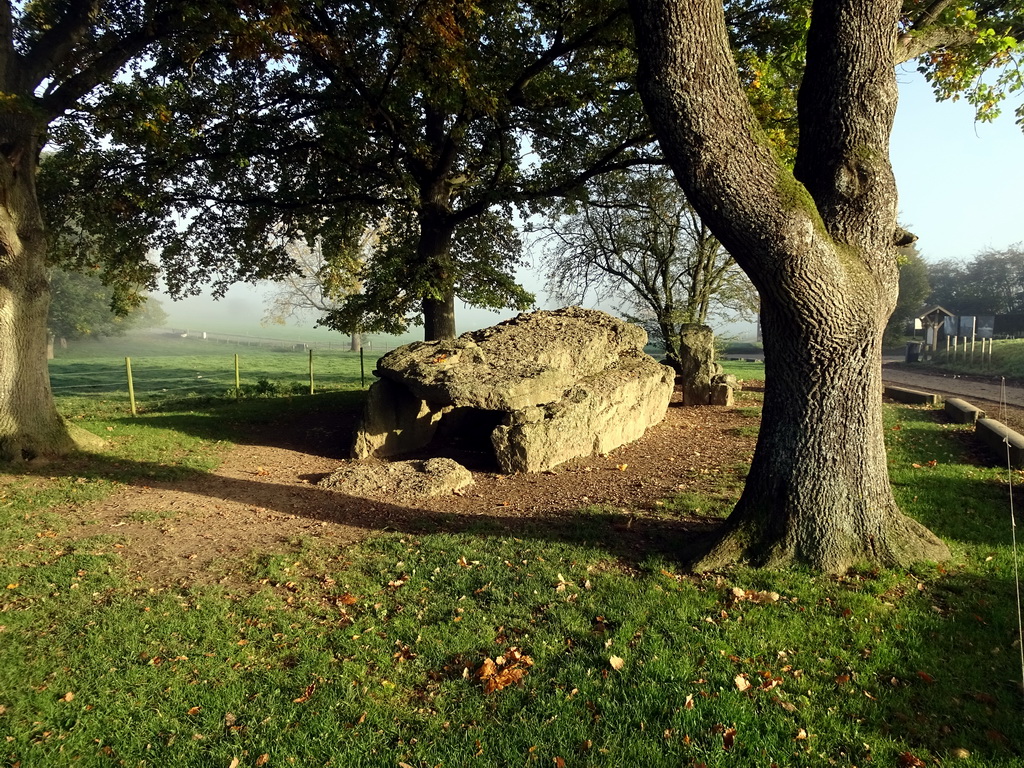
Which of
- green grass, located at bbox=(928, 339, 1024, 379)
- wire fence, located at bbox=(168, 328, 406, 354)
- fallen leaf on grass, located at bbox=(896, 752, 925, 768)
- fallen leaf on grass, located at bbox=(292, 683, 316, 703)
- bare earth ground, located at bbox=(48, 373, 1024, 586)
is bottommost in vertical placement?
fallen leaf on grass, located at bbox=(292, 683, 316, 703)

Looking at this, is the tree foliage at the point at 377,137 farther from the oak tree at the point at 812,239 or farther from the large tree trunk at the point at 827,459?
the large tree trunk at the point at 827,459

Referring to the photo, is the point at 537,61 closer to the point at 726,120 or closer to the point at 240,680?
the point at 726,120

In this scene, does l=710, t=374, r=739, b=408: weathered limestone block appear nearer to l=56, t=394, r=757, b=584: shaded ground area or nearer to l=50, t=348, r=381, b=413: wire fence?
l=56, t=394, r=757, b=584: shaded ground area

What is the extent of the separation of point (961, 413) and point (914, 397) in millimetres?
3500

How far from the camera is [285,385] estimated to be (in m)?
21.6

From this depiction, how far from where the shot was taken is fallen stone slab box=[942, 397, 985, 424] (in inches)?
478

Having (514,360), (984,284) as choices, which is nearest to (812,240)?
(514,360)

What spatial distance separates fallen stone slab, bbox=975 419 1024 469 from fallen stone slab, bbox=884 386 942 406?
450cm

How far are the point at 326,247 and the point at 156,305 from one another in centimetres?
7671

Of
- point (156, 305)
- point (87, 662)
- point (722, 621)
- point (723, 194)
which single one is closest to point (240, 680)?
point (87, 662)

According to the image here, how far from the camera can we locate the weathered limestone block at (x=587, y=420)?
32.5 feet

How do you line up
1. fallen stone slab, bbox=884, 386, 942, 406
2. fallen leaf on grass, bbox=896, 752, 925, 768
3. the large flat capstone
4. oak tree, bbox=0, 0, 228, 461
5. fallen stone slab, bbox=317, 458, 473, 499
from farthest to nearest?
fallen stone slab, bbox=884, 386, 942, 406, the large flat capstone, oak tree, bbox=0, 0, 228, 461, fallen stone slab, bbox=317, 458, 473, 499, fallen leaf on grass, bbox=896, 752, 925, 768

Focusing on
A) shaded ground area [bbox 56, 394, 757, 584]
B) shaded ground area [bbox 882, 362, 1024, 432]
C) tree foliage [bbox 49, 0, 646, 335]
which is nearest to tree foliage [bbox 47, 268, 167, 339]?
tree foliage [bbox 49, 0, 646, 335]

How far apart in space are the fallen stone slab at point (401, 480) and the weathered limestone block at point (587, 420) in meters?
0.98
